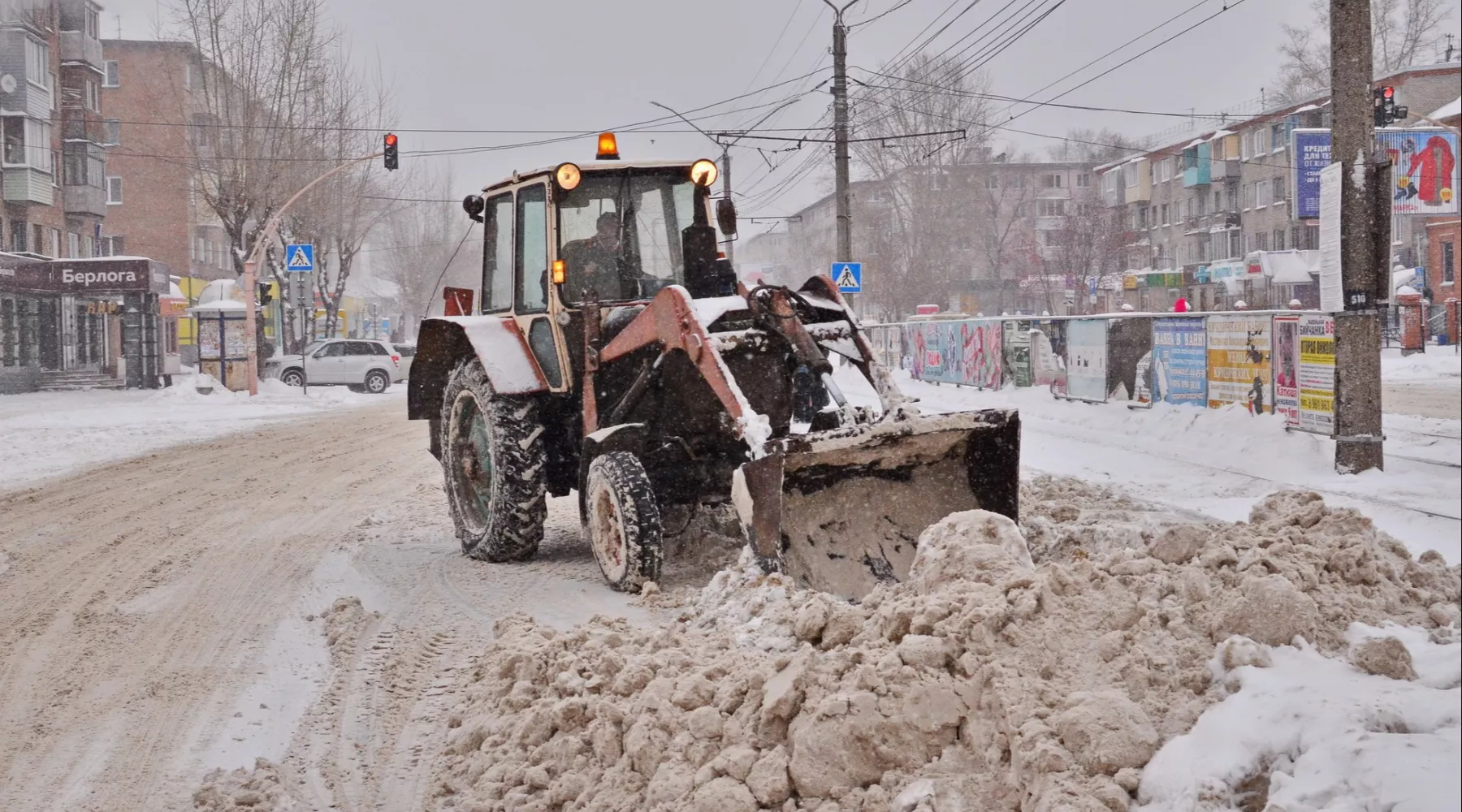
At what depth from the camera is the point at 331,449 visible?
17.0m

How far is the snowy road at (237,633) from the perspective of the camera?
4621mm

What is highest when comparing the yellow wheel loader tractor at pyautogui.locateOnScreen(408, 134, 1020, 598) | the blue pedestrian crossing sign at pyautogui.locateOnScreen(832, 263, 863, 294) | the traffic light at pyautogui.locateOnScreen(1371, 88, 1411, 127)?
the traffic light at pyautogui.locateOnScreen(1371, 88, 1411, 127)

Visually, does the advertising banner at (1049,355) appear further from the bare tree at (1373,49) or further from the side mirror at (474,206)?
the side mirror at (474,206)

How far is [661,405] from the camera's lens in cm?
767

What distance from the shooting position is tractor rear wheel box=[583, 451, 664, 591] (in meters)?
6.82

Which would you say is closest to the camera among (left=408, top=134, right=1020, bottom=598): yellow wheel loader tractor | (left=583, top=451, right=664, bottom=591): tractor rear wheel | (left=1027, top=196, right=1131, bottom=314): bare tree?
(left=408, top=134, right=1020, bottom=598): yellow wheel loader tractor

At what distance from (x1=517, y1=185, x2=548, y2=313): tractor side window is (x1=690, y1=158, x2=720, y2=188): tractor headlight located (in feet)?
3.06

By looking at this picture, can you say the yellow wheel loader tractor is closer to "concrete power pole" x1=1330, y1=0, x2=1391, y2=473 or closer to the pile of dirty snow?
the pile of dirty snow

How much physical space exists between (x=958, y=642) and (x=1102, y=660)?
405mm

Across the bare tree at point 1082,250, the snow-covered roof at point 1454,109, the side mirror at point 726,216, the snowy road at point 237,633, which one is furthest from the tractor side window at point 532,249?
the bare tree at point 1082,250

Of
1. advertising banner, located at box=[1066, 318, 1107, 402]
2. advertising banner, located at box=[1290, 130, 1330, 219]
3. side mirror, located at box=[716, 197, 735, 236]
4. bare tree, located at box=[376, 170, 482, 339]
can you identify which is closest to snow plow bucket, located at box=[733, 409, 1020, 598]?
side mirror, located at box=[716, 197, 735, 236]

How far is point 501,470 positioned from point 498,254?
167 centimetres

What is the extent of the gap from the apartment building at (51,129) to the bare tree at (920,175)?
24.2m

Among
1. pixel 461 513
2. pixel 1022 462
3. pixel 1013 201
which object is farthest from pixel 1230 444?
pixel 1013 201
